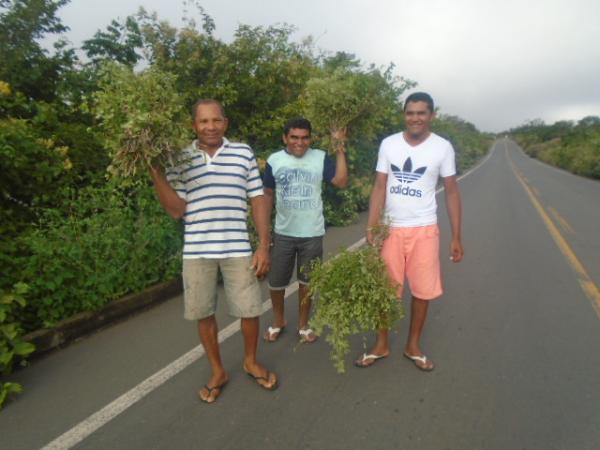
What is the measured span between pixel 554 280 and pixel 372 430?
3.97 meters

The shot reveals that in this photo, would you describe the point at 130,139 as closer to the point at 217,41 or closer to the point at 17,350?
the point at 17,350

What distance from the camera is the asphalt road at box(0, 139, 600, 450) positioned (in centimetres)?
246

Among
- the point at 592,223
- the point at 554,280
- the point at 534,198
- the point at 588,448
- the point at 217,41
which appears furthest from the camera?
the point at 534,198

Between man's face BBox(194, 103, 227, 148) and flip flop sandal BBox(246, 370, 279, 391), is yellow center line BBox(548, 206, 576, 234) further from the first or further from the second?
man's face BBox(194, 103, 227, 148)

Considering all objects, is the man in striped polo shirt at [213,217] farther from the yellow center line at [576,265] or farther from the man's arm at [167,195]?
the yellow center line at [576,265]

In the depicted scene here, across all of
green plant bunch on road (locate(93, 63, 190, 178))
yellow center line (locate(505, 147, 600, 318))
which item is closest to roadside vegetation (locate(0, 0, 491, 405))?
green plant bunch on road (locate(93, 63, 190, 178))

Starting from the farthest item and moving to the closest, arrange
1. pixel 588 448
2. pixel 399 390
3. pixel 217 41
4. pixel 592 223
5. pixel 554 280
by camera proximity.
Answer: pixel 592 223
pixel 217 41
pixel 554 280
pixel 399 390
pixel 588 448

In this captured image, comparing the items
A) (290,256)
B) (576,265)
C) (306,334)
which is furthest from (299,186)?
(576,265)

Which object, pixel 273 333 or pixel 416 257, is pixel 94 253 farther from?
pixel 416 257

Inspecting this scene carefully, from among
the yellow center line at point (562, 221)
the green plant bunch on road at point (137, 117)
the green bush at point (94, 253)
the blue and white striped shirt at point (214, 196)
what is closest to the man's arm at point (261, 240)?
the blue and white striped shirt at point (214, 196)

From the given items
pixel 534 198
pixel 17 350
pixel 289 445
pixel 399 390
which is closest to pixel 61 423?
pixel 17 350

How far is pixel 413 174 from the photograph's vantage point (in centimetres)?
293

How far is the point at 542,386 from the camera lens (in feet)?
9.68

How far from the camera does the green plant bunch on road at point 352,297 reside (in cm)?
276
